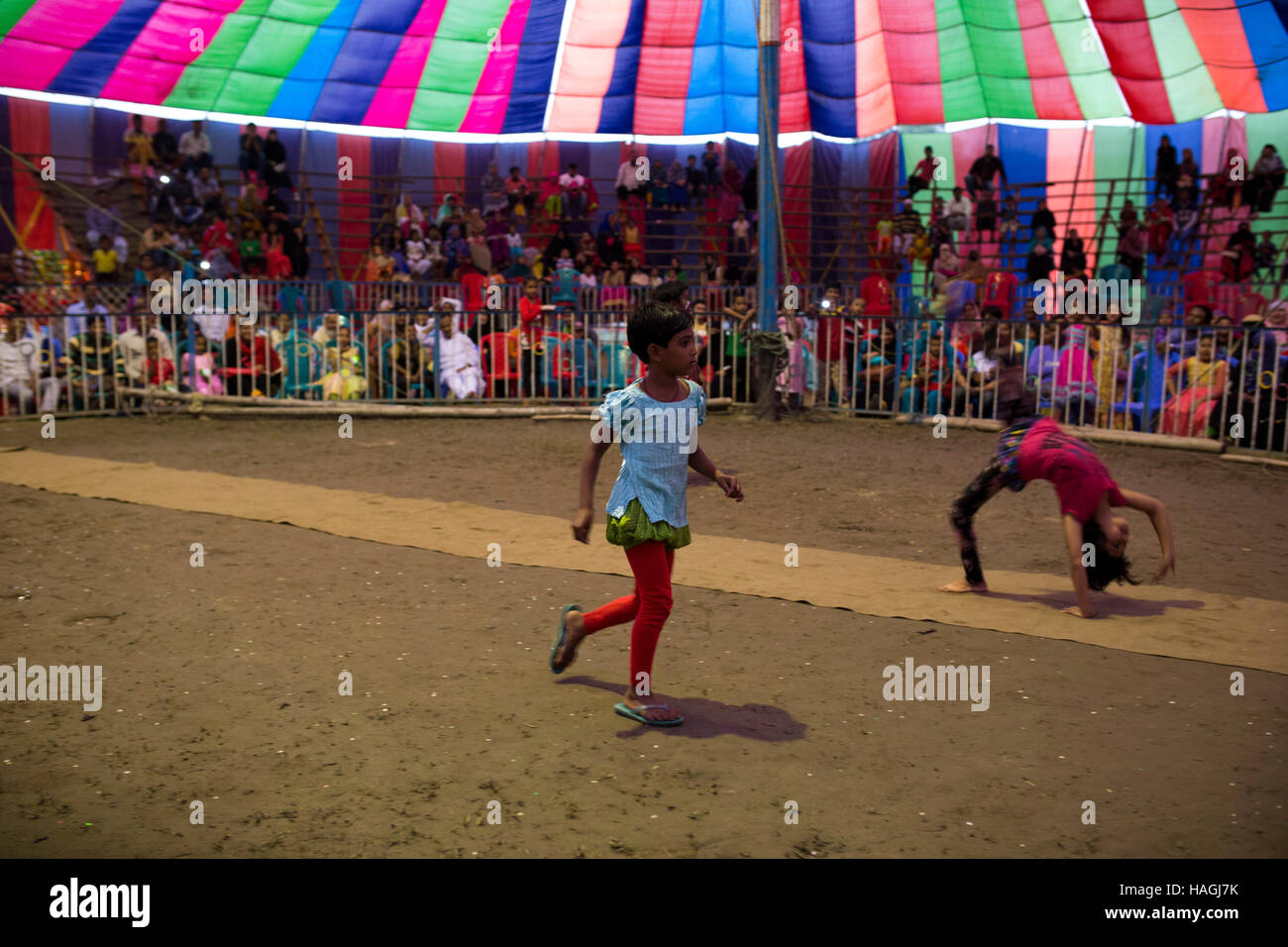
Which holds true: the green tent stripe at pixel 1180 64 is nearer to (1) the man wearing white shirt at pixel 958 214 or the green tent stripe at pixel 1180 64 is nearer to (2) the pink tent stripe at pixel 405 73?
(1) the man wearing white shirt at pixel 958 214

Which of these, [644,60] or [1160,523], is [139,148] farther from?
[1160,523]

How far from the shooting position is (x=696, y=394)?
4324mm

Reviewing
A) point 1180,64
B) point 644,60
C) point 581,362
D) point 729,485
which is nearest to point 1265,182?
point 1180,64

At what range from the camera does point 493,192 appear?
21.6 metres

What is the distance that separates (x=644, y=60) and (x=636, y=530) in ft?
62.4

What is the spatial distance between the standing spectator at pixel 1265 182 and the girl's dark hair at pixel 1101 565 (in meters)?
15.8

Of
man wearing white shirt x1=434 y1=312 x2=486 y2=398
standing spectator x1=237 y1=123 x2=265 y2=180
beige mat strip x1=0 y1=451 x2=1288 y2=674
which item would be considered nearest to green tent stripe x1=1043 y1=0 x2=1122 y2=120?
man wearing white shirt x1=434 y1=312 x2=486 y2=398

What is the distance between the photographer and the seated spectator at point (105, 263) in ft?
→ 59.7

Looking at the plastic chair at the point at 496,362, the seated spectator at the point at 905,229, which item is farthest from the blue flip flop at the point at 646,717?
the seated spectator at the point at 905,229

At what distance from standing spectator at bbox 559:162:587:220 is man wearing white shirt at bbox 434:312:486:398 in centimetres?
899
